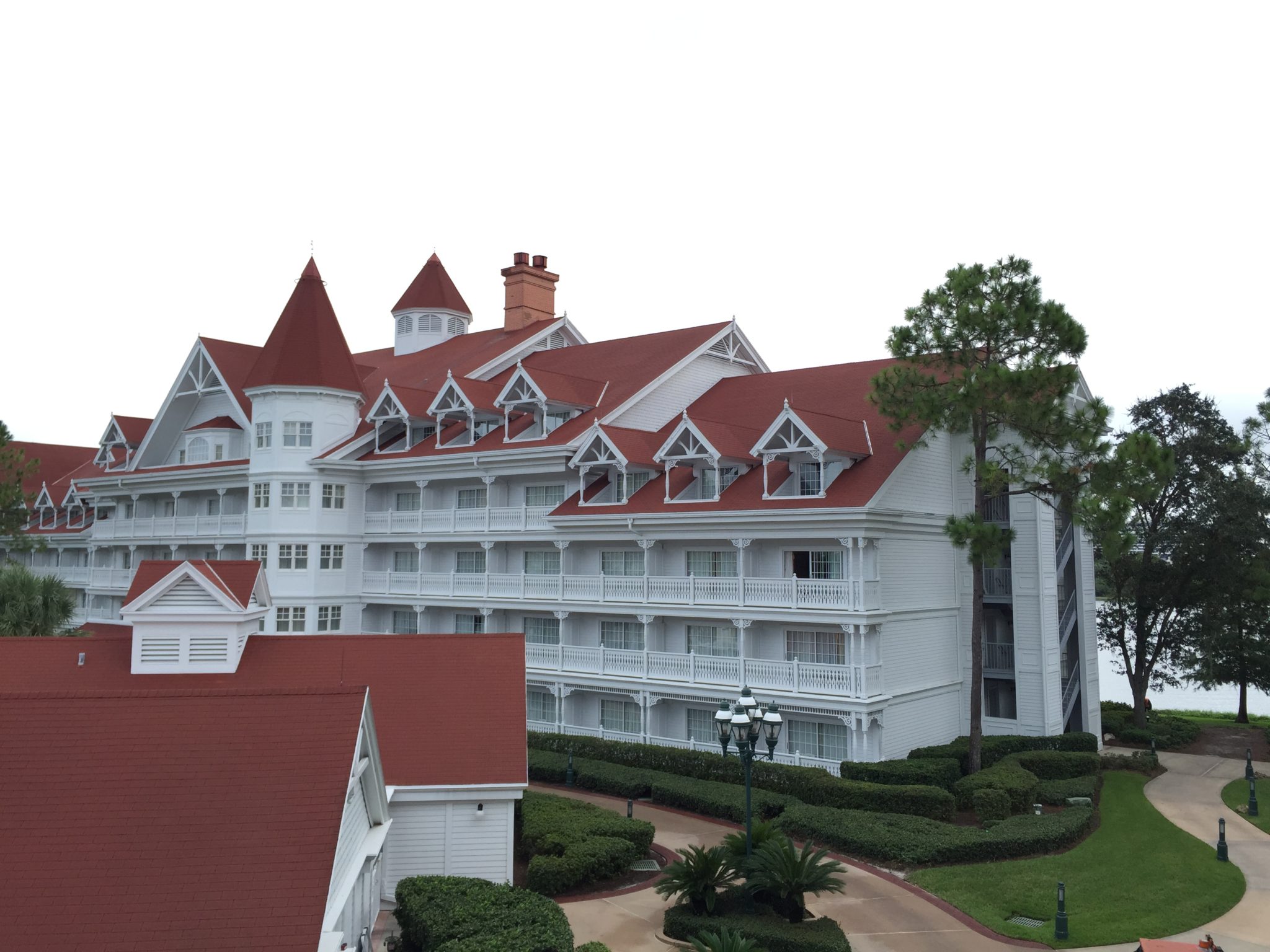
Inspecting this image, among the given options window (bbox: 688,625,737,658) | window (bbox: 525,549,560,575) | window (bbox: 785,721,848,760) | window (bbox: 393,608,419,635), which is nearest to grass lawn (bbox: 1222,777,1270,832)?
window (bbox: 785,721,848,760)

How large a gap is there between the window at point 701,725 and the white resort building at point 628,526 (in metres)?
0.14

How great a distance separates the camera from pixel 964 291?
29016mm

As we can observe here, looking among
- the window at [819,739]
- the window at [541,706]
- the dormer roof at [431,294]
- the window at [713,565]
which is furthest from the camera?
the dormer roof at [431,294]

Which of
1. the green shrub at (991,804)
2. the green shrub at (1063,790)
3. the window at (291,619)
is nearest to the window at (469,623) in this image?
the window at (291,619)

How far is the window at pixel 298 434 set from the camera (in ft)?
144

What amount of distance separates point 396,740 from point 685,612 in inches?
587

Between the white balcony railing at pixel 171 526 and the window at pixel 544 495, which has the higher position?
the window at pixel 544 495

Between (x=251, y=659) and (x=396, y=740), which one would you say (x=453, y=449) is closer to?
(x=251, y=659)

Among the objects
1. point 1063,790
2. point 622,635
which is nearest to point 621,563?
point 622,635

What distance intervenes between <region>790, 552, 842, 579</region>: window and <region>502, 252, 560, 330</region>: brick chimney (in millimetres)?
23136

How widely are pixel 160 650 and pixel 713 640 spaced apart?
17.5 meters

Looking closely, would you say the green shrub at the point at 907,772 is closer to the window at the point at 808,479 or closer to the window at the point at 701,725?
the window at the point at 701,725

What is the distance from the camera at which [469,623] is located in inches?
1670

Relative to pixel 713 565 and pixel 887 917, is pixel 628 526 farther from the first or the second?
pixel 887 917
